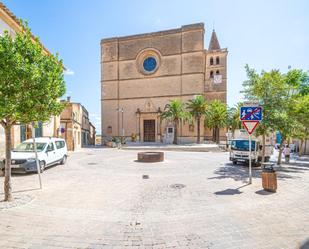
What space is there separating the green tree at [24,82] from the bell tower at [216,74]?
41.3 metres

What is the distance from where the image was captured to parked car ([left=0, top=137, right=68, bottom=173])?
10.3m

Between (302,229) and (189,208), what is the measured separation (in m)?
2.62

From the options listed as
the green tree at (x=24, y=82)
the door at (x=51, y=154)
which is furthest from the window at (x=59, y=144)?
the green tree at (x=24, y=82)

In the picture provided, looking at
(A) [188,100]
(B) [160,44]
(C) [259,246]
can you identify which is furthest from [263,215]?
(B) [160,44]

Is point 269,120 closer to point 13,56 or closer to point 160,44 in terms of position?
point 13,56

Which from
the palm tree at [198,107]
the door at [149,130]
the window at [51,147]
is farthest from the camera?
the door at [149,130]

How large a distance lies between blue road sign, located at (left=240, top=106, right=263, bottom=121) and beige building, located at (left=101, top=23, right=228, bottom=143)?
97.2 feet

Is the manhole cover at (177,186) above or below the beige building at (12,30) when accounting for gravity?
below

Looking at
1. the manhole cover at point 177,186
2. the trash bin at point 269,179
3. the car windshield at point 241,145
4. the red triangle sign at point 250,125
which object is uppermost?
the red triangle sign at point 250,125

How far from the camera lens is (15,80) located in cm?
576

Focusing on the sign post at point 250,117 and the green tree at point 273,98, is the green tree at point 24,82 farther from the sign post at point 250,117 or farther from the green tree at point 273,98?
the green tree at point 273,98

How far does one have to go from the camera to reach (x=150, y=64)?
41906mm

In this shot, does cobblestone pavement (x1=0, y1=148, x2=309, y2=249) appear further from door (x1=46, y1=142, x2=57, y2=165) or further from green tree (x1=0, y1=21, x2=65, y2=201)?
door (x1=46, y1=142, x2=57, y2=165)

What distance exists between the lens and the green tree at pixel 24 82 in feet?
18.6
